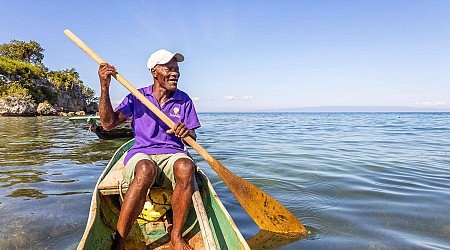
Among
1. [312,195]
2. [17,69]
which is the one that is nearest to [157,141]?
[312,195]

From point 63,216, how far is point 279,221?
2879 millimetres

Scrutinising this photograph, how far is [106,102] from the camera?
9.70 feet

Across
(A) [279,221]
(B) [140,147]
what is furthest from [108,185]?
(A) [279,221]

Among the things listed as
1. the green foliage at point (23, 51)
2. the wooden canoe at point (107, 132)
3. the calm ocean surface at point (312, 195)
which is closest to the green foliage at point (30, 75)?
the green foliage at point (23, 51)

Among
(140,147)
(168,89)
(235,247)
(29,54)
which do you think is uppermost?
(29,54)

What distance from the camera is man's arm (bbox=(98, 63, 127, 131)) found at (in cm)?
296

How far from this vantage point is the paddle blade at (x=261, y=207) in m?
Answer: 3.49

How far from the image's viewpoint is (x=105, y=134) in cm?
1214

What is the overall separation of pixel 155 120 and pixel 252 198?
1.40m

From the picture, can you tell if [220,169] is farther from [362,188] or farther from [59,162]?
[59,162]

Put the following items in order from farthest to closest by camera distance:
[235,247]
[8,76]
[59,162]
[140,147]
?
[8,76]
[59,162]
[140,147]
[235,247]

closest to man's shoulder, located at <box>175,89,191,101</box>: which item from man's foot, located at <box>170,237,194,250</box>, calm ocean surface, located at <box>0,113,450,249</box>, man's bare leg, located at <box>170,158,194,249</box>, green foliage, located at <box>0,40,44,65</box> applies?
man's bare leg, located at <box>170,158,194,249</box>

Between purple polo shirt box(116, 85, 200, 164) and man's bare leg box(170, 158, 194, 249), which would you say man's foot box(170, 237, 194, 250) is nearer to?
man's bare leg box(170, 158, 194, 249)

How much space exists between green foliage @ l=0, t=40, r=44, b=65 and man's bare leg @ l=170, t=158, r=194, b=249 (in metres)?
65.5
